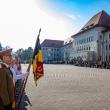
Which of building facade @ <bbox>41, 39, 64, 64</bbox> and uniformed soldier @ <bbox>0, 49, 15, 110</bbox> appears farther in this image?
building facade @ <bbox>41, 39, 64, 64</bbox>

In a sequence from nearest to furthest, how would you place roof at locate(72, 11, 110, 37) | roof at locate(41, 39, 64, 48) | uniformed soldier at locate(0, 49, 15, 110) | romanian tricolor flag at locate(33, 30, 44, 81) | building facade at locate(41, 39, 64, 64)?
uniformed soldier at locate(0, 49, 15, 110)
romanian tricolor flag at locate(33, 30, 44, 81)
roof at locate(72, 11, 110, 37)
building facade at locate(41, 39, 64, 64)
roof at locate(41, 39, 64, 48)

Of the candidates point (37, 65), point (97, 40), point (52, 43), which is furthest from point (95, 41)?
point (37, 65)

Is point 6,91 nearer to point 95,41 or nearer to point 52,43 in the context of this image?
point 95,41

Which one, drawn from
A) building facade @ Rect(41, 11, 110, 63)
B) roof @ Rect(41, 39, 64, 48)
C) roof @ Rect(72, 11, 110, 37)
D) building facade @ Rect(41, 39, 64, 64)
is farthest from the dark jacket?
roof @ Rect(41, 39, 64, 48)

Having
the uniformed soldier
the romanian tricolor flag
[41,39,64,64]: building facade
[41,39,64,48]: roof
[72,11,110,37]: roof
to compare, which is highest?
[72,11,110,37]: roof

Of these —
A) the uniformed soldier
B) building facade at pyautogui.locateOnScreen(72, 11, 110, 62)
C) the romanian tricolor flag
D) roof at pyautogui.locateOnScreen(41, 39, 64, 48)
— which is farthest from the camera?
roof at pyautogui.locateOnScreen(41, 39, 64, 48)

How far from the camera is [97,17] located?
89.2 metres

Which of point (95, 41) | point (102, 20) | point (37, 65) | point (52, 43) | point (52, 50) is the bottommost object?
point (37, 65)

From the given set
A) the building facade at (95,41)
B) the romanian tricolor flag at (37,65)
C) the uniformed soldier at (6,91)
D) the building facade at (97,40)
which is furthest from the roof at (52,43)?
the uniformed soldier at (6,91)

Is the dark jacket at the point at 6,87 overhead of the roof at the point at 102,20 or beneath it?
beneath

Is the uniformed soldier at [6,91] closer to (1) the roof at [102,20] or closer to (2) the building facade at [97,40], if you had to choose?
(2) the building facade at [97,40]

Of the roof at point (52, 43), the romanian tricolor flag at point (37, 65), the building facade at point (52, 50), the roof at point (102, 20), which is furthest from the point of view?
the roof at point (52, 43)

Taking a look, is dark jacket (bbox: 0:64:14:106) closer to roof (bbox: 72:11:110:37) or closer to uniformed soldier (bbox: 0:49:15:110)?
uniformed soldier (bbox: 0:49:15:110)

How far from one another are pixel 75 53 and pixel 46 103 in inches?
3651
